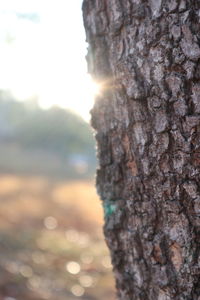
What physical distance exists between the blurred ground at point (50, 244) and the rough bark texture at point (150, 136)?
5459 millimetres

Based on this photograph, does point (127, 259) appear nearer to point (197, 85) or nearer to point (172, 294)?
point (172, 294)

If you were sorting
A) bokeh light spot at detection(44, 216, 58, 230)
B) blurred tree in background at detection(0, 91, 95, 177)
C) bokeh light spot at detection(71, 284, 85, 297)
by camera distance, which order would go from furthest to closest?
blurred tree in background at detection(0, 91, 95, 177), bokeh light spot at detection(44, 216, 58, 230), bokeh light spot at detection(71, 284, 85, 297)

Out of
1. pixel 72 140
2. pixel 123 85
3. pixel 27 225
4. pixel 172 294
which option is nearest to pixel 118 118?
pixel 123 85

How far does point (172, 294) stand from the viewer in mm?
1758

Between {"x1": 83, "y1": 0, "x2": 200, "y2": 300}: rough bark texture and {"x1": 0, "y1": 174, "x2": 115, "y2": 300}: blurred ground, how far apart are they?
5.46 metres

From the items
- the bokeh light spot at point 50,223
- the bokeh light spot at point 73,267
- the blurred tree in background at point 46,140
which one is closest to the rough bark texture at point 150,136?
the bokeh light spot at point 73,267

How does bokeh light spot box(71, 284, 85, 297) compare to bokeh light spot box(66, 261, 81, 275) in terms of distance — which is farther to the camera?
bokeh light spot box(66, 261, 81, 275)

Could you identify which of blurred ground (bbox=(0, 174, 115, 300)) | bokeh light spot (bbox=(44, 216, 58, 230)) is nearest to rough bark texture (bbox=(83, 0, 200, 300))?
blurred ground (bbox=(0, 174, 115, 300))

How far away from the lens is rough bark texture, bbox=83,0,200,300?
166cm

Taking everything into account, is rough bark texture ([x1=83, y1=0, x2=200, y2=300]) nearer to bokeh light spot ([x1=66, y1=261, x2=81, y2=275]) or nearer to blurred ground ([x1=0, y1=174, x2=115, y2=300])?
blurred ground ([x1=0, y1=174, x2=115, y2=300])

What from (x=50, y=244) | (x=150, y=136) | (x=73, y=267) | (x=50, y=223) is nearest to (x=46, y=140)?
(x=50, y=223)

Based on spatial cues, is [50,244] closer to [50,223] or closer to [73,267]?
[73,267]

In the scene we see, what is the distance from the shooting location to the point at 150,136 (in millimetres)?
1747

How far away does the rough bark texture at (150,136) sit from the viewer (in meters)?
1.66
